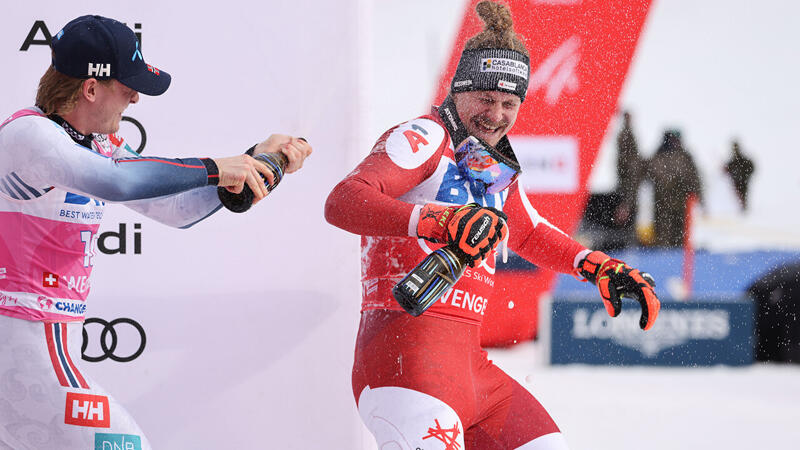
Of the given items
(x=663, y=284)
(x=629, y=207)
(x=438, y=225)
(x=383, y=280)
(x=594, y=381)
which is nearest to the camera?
(x=438, y=225)

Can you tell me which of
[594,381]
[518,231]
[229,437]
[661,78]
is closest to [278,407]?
[229,437]

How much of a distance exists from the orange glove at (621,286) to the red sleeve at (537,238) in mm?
107

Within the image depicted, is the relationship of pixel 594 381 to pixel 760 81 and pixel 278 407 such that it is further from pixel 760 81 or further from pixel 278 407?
pixel 760 81

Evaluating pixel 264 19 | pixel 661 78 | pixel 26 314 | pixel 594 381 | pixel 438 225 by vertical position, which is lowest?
pixel 594 381

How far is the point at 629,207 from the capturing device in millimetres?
8203

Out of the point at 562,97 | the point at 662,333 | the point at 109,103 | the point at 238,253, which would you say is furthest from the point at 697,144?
the point at 109,103

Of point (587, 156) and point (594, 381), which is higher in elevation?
point (587, 156)

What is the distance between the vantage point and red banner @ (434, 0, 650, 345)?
5.78m

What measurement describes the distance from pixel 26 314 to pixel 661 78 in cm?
936

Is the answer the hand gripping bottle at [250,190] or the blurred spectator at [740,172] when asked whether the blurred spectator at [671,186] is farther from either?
the hand gripping bottle at [250,190]

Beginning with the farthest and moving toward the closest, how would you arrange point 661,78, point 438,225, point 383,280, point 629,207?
point 661,78 < point 629,207 < point 383,280 < point 438,225

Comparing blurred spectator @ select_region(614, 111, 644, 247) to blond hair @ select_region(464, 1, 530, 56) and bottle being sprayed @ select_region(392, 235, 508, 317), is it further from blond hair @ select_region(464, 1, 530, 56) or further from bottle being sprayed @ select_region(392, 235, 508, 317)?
bottle being sprayed @ select_region(392, 235, 508, 317)

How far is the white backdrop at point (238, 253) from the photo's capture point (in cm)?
283

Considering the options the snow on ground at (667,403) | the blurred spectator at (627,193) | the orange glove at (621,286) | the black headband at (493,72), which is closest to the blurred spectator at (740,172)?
the blurred spectator at (627,193)
